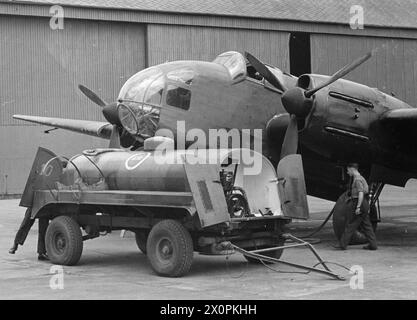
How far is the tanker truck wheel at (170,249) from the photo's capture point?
1027cm

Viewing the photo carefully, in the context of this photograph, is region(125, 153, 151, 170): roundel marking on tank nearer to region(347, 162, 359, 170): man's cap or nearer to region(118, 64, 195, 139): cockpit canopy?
region(118, 64, 195, 139): cockpit canopy

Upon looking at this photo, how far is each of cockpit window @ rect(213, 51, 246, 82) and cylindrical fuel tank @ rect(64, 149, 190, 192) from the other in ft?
11.5

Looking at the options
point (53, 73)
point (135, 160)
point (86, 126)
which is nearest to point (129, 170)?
point (135, 160)

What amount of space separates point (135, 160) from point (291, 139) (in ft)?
11.4

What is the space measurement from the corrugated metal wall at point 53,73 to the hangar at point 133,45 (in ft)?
0.16

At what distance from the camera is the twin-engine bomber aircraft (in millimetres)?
13695

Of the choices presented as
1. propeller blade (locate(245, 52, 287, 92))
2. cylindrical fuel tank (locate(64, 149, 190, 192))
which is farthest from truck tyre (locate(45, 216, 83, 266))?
propeller blade (locate(245, 52, 287, 92))

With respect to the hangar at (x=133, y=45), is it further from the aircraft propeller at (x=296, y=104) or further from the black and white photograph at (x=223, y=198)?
the aircraft propeller at (x=296, y=104)

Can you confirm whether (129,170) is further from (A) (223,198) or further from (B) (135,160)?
(A) (223,198)

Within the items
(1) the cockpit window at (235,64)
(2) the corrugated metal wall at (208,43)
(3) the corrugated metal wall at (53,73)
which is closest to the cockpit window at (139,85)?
(1) the cockpit window at (235,64)

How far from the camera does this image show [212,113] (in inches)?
563

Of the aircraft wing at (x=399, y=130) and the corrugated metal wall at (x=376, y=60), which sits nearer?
the aircraft wing at (x=399, y=130)
